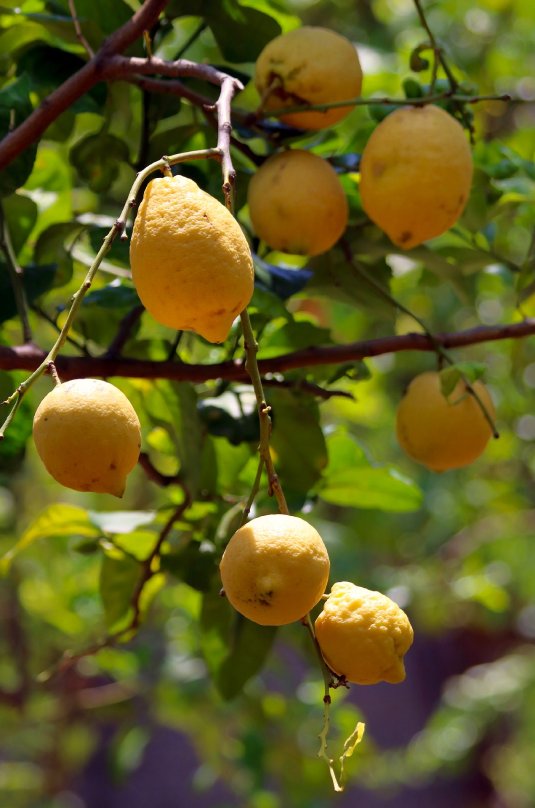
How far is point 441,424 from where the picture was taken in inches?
28.9

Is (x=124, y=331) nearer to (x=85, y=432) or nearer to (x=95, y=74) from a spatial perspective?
(x=95, y=74)

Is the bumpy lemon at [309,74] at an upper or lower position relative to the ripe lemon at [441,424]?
upper

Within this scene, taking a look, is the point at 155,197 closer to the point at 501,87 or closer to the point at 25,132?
the point at 25,132

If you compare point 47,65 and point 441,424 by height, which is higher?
point 47,65

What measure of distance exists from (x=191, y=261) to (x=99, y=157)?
362 millimetres

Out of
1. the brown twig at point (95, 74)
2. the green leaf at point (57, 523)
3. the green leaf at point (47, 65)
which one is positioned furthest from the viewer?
the green leaf at point (57, 523)

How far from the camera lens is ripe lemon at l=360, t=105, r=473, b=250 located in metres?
0.66

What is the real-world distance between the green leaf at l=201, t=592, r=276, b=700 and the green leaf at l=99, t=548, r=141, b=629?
0.23 feet

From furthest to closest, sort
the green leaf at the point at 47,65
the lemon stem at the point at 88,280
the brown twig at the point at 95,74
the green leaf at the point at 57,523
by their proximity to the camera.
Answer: the green leaf at the point at 57,523 < the green leaf at the point at 47,65 < the brown twig at the point at 95,74 < the lemon stem at the point at 88,280

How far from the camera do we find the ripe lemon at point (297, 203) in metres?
0.67

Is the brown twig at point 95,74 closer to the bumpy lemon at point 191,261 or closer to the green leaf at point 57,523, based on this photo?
the bumpy lemon at point 191,261

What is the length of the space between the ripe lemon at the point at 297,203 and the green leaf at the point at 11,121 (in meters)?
0.15

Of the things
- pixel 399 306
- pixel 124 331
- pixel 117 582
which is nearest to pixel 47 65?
pixel 124 331

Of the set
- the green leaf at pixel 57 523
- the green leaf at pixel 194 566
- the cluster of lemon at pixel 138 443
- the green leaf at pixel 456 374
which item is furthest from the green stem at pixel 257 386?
the green leaf at pixel 57 523
